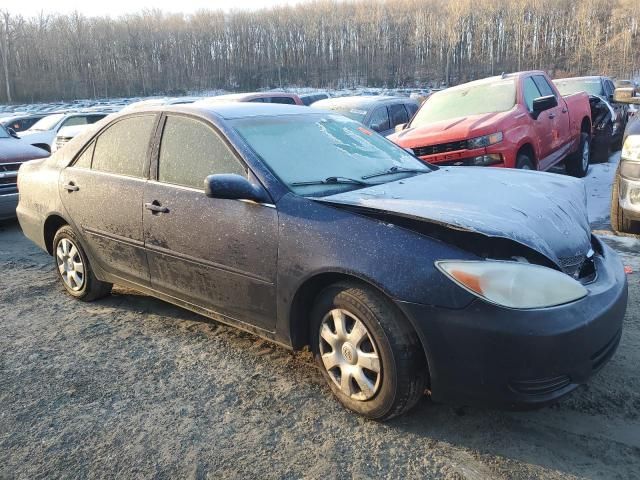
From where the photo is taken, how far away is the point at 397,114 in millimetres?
10461

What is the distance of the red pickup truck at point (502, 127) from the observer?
6395 mm

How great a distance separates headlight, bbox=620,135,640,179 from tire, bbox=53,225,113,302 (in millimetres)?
4754

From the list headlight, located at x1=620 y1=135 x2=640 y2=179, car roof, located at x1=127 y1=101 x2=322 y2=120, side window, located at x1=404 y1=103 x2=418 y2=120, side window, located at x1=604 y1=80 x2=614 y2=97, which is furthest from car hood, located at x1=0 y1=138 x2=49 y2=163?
side window, located at x1=604 y1=80 x2=614 y2=97

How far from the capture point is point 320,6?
75.8m

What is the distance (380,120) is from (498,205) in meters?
7.45

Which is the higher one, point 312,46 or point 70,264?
point 312,46

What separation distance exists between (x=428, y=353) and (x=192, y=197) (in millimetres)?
1705

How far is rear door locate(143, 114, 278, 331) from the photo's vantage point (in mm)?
2924

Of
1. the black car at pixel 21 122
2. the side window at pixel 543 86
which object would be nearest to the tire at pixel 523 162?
the side window at pixel 543 86

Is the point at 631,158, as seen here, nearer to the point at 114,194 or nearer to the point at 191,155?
the point at 191,155

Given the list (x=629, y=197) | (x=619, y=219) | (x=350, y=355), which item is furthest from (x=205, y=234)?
(x=619, y=219)

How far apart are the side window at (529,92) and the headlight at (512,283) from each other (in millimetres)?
5422

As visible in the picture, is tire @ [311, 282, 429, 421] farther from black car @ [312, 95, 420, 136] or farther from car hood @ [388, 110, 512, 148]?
black car @ [312, 95, 420, 136]

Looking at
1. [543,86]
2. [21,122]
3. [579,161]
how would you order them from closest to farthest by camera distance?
[543,86] < [579,161] < [21,122]
